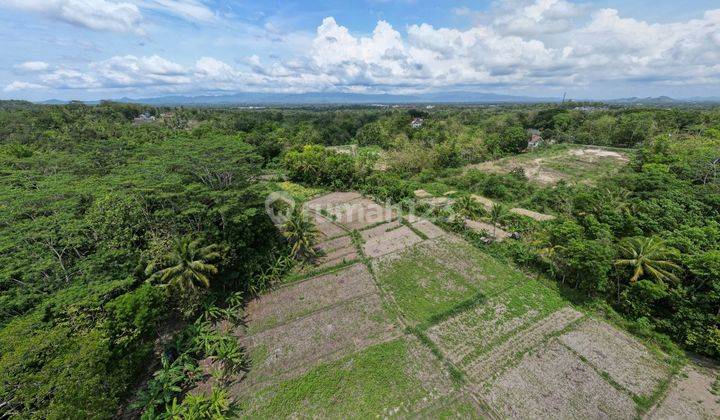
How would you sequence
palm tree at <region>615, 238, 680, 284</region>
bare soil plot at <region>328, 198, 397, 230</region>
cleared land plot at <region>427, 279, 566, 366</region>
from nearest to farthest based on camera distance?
cleared land plot at <region>427, 279, 566, 366</region> → palm tree at <region>615, 238, 680, 284</region> → bare soil plot at <region>328, 198, 397, 230</region>

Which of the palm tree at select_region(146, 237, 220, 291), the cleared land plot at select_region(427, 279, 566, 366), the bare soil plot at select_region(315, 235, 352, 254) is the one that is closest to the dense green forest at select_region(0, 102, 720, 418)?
the palm tree at select_region(146, 237, 220, 291)

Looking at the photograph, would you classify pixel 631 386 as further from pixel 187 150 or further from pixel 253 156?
pixel 187 150

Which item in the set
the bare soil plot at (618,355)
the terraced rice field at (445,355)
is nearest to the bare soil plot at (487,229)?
the terraced rice field at (445,355)

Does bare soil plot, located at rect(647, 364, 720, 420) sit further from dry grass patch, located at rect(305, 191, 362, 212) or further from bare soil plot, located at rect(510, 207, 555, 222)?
dry grass patch, located at rect(305, 191, 362, 212)

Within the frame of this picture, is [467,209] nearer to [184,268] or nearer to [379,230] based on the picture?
[379,230]

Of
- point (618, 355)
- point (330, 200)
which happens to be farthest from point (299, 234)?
point (618, 355)

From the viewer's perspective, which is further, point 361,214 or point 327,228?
point 361,214
